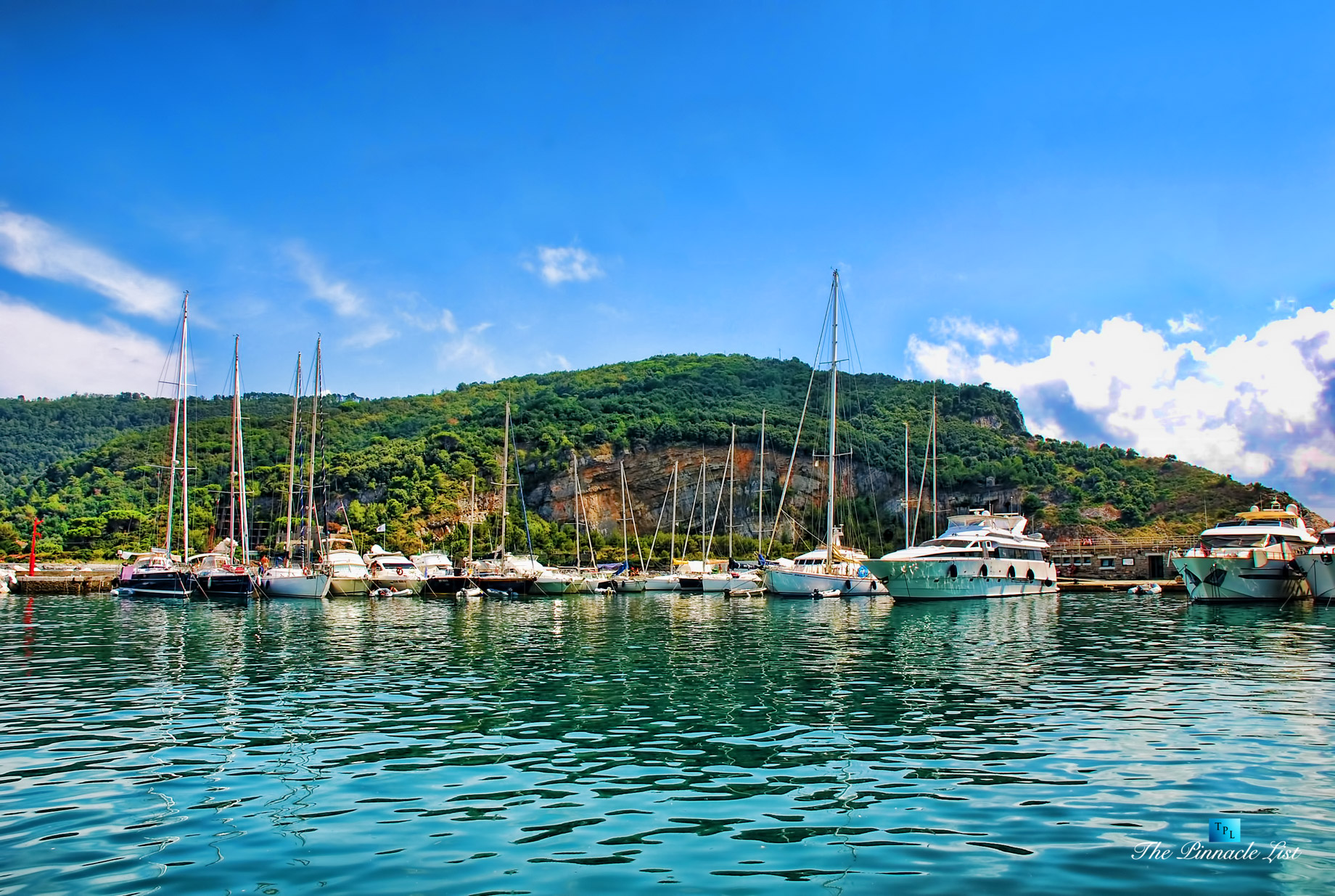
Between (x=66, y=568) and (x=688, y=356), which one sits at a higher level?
(x=688, y=356)

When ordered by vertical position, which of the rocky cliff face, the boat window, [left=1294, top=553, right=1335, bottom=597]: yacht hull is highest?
the rocky cliff face

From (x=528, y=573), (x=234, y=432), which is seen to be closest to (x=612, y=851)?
(x=528, y=573)

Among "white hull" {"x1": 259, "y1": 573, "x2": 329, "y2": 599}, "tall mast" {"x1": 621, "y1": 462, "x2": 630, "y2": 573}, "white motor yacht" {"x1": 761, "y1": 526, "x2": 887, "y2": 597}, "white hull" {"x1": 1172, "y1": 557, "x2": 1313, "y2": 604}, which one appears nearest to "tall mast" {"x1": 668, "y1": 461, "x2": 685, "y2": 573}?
"tall mast" {"x1": 621, "y1": 462, "x2": 630, "y2": 573}

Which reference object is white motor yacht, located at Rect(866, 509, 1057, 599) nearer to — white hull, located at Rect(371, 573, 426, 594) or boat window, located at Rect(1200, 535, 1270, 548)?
boat window, located at Rect(1200, 535, 1270, 548)

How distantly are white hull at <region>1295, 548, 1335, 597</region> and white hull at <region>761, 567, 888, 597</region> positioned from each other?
24914 millimetres

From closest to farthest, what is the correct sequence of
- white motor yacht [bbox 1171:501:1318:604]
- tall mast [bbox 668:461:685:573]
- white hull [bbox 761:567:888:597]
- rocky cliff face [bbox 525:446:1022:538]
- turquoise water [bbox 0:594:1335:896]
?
turquoise water [bbox 0:594:1335:896] → white motor yacht [bbox 1171:501:1318:604] → white hull [bbox 761:567:888:597] → tall mast [bbox 668:461:685:573] → rocky cliff face [bbox 525:446:1022:538]

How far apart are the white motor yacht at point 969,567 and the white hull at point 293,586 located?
35.3m

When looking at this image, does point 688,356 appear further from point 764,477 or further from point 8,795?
point 8,795

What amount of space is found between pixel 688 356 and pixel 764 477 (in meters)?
62.2

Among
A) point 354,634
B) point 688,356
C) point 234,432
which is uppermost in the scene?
point 688,356

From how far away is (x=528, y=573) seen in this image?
67562mm

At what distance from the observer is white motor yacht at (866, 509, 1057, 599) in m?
54.8

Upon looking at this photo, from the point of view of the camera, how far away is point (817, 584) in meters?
62.0

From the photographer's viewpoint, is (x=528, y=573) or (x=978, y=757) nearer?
(x=978, y=757)
